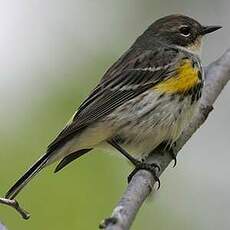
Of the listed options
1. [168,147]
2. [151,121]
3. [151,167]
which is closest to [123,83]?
[151,121]

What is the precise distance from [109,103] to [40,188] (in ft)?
3.78

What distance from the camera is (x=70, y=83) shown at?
8.50 meters

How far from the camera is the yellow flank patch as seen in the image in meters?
6.46

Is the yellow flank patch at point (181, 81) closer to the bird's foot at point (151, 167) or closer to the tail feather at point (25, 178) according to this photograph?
the bird's foot at point (151, 167)

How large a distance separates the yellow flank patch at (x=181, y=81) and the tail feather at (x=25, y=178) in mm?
1060

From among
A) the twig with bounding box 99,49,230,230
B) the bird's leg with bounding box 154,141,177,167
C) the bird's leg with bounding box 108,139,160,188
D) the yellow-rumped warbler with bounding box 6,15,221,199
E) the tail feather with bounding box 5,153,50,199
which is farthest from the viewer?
the yellow-rumped warbler with bounding box 6,15,221,199

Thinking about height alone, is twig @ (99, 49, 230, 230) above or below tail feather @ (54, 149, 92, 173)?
above

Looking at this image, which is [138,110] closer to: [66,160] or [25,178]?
[66,160]

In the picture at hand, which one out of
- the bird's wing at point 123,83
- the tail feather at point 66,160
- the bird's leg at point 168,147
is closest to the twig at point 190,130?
A: the bird's leg at point 168,147

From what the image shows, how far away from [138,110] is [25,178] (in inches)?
42.0

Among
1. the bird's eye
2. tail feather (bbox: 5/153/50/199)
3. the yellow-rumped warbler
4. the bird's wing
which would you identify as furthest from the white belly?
the bird's eye

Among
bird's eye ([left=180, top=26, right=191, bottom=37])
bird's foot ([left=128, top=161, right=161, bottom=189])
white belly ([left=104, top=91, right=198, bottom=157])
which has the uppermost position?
bird's eye ([left=180, top=26, right=191, bottom=37])

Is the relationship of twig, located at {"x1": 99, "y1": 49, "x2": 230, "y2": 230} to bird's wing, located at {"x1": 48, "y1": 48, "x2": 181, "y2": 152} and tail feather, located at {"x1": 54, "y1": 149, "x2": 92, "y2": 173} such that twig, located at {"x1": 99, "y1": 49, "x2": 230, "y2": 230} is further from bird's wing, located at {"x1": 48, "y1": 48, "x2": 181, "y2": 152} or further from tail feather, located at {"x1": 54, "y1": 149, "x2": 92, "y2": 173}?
tail feather, located at {"x1": 54, "y1": 149, "x2": 92, "y2": 173}

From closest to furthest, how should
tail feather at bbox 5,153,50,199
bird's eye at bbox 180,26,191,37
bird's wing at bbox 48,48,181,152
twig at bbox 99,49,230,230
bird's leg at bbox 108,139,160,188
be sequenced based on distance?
twig at bbox 99,49,230,230 < bird's leg at bbox 108,139,160,188 < tail feather at bbox 5,153,50,199 < bird's wing at bbox 48,48,181,152 < bird's eye at bbox 180,26,191,37
